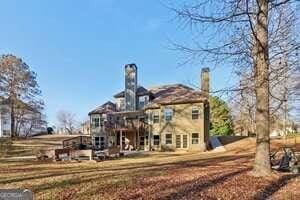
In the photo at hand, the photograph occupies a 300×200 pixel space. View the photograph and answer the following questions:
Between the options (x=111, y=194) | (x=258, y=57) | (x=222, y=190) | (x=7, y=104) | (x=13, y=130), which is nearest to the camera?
(x=111, y=194)

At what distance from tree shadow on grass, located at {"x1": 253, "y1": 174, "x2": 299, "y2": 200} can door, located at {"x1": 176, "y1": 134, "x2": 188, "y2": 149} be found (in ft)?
104

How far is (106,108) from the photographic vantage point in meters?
51.7

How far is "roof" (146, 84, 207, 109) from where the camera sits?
147ft

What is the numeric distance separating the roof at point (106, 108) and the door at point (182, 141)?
10.7m

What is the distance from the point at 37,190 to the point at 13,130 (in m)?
51.3

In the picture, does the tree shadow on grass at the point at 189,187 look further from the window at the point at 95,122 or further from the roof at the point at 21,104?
the roof at the point at 21,104

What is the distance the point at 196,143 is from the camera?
1750 inches

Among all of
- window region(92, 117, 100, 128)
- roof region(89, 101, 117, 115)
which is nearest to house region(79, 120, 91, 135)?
roof region(89, 101, 117, 115)

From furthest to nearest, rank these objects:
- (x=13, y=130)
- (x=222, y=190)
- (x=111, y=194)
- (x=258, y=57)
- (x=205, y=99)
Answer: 1. (x=13, y=130)
2. (x=205, y=99)
3. (x=258, y=57)
4. (x=222, y=190)
5. (x=111, y=194)

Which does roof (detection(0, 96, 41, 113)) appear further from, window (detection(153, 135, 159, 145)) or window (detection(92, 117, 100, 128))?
window (detection(153, 135, 159, 145))

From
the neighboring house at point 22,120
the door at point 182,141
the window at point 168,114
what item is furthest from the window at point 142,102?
the neighboring house at point 22,120

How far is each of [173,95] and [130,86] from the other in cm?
612

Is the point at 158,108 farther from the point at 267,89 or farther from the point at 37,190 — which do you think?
the point at 37,190

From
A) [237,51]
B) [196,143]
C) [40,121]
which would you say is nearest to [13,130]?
[40,121]
